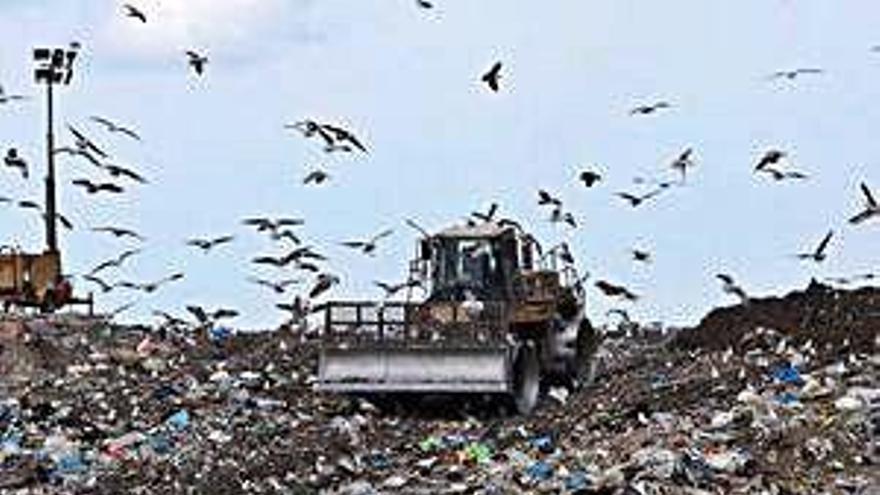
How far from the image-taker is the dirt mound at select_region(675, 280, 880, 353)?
59.6ft

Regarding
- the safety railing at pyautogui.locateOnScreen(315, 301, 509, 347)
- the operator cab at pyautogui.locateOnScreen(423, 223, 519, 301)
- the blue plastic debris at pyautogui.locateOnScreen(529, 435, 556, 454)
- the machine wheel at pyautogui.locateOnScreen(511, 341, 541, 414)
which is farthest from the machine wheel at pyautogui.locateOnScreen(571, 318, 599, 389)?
the blue plastic debris at pyautogui.locateOnScreen(529, 435, 556, 454)

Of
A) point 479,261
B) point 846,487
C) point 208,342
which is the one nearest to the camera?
point 846,487

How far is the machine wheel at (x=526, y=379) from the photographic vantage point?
→ 1580 cm

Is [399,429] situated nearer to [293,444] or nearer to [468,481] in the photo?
[293,444]

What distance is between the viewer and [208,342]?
68.9 feet

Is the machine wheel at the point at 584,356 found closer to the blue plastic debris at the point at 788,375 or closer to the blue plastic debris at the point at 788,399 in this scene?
the blue plastic debris at the point at 788,375

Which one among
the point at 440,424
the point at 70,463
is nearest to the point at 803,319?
the point at 440,424

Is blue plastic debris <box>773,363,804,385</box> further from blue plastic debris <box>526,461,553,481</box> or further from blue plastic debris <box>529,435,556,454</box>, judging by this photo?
blue plastic debris <box>526,461,553,481</box>

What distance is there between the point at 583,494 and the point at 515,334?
19.7 ft

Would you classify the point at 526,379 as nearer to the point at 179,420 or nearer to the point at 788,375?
the point at 788,375

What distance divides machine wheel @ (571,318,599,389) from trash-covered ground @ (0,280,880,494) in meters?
0.30

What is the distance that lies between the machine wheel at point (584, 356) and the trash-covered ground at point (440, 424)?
0.30 meters

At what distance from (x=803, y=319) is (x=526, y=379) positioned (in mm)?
5273

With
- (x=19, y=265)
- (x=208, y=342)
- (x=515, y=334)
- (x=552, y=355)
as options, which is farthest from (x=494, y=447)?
(x=19, y=265)
